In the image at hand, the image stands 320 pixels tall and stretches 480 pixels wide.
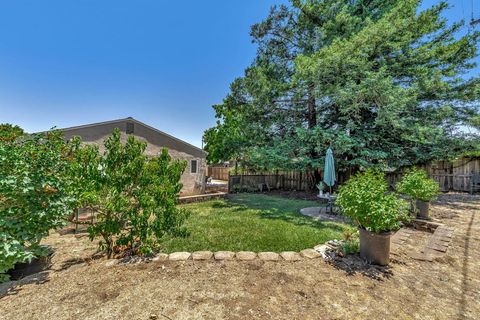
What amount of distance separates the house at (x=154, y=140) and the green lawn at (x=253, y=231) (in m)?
4.74

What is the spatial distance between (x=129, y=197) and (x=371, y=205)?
4.51 metres

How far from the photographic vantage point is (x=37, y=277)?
11.0 ft

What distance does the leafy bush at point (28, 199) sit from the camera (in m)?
2.96

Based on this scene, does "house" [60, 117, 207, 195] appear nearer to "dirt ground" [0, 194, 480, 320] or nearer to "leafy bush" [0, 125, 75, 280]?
"leafy bush" [0, 125, 75, 280]

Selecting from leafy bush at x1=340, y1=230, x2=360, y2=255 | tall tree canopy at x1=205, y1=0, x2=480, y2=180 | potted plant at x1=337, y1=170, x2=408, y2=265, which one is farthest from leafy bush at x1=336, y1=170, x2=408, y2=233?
tall tree canopy at x1=205, y1=0, x2=480, y2=180

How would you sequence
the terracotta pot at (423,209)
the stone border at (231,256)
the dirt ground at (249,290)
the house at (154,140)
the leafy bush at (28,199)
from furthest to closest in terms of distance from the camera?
the house at (154,140), the terracotta pot at (423,209), the stone border at (231,256), the leafy bush at (28,199), the dirt ground at (249,290)

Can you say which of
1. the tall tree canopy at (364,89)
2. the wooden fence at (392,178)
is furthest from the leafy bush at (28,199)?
the wooden fence at (392,178)

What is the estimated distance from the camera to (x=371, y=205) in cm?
354

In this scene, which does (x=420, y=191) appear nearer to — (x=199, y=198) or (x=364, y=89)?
(x=364, y=89)

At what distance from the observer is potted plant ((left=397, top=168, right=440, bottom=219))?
19.9 feet

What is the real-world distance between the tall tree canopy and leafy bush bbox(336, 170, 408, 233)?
669 cm

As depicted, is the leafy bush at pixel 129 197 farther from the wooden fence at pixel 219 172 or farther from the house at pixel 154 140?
the wooden fence at pixel 219 172

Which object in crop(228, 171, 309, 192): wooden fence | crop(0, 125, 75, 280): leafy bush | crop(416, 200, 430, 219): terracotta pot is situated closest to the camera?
crop(0, 125, 75, 280): leafy bush

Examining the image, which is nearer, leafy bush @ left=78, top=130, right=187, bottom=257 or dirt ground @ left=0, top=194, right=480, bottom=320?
dirt ground @ left=0, top=194, right=480, bottom=320
